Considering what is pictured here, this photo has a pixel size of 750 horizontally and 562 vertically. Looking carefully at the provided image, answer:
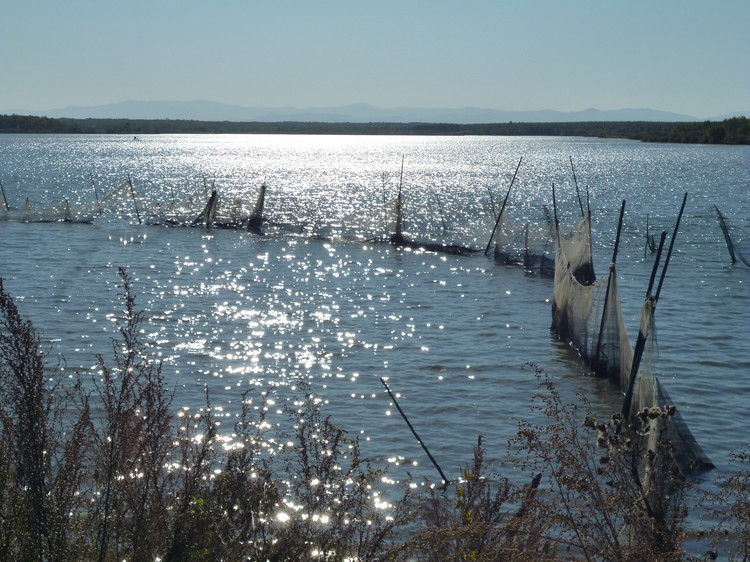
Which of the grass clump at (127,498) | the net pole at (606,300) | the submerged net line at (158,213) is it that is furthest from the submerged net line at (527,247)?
the grass clump at (127,498)

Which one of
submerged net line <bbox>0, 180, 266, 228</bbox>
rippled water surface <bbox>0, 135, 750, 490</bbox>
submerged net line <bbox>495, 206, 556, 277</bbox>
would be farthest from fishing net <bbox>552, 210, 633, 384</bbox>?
submerged net line <bbox>0, 180, 266, 228</bbox>

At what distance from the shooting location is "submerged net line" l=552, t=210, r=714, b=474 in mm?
8617

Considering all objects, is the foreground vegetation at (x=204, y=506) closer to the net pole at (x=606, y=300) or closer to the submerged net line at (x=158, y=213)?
the net pole at (x=606, y=300)

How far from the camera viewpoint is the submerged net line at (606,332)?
862 cm

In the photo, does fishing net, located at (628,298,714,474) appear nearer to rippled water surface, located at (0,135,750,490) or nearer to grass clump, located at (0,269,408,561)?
rippled water surface, located at (0,135,750,490)

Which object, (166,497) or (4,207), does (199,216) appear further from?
(166,497)

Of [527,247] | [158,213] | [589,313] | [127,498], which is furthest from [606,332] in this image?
[158,213]

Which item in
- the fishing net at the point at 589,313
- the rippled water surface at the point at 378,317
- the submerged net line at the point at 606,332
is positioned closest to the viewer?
the submerged net line at the point at 606,332

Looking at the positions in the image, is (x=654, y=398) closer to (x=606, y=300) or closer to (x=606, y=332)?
(x=606, y=300)

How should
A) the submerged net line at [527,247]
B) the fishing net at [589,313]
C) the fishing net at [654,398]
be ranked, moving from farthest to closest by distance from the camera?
the submerged net line at [527,247]
the fishing net at [589,313]
the fishing net at [654,398]

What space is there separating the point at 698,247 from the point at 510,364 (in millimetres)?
16352

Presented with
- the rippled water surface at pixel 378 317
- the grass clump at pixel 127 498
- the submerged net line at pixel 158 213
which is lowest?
the rippled water surface at pixel 378 317

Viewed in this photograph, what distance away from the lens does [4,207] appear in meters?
32.5

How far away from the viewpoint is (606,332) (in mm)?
11703
